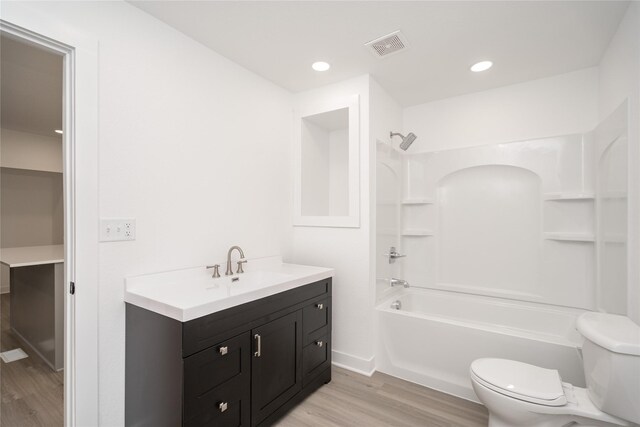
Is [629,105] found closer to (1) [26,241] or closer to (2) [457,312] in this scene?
(2) [457,312]

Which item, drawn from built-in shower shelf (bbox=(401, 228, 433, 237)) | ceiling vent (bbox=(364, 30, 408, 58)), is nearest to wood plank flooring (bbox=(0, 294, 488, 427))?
built-in shower shelf (bbox=(401, 228, 433, 237))

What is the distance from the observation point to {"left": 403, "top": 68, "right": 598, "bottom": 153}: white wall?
2467mm

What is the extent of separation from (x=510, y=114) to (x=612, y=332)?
79.7 inches

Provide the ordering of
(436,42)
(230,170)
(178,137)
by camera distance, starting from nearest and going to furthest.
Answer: (178,137), (436,42), (230,170)

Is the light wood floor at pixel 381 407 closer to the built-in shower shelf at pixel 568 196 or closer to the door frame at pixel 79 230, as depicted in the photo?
the door frame at pixel 79 230

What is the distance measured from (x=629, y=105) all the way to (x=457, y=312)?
6.69ft

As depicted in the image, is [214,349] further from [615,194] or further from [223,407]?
[615,194]

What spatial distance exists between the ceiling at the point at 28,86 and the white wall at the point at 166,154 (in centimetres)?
48

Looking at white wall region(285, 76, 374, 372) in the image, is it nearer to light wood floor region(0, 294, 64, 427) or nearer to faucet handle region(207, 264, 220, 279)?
faucet handle region(207, 264, 220, 279)

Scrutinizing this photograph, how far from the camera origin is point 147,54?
1.79 metres

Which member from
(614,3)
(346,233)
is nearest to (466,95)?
(614,3)

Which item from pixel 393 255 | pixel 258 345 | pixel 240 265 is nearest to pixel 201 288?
pixel 240 265

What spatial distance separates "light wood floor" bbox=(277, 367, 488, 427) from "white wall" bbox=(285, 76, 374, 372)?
0.91ft

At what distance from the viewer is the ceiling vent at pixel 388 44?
2.01 m
